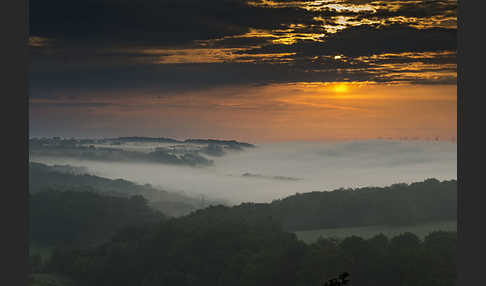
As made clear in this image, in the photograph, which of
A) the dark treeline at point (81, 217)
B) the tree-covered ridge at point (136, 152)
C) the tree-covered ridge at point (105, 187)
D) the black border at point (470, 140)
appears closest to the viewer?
the black border at point (470, 140)

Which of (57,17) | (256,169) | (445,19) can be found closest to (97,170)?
(256,169)

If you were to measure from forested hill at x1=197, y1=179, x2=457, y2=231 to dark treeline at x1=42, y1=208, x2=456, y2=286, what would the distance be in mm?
1392

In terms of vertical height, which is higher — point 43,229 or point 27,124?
point 27,124

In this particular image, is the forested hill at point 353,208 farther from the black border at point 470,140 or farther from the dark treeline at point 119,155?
the black border at point 470,140

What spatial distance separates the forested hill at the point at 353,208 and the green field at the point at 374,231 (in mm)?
439

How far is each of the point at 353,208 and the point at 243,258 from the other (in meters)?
11.4

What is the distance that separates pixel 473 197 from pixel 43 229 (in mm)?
47688

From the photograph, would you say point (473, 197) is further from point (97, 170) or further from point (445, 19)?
point (97, 170)

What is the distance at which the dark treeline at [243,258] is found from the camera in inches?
830

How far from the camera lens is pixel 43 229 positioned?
156 feet

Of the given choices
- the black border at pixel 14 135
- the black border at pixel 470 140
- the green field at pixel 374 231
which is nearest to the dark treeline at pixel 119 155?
the green field at pixel 374 231

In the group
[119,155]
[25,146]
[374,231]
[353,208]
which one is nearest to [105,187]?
[119,155]

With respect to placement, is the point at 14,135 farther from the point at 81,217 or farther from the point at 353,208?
the point at 81,217

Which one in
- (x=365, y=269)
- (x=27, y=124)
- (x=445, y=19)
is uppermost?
(x=445, y=19)
